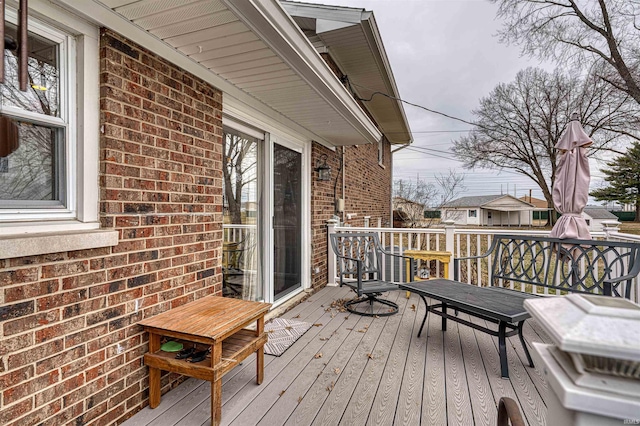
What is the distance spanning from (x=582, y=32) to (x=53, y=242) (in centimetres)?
1239

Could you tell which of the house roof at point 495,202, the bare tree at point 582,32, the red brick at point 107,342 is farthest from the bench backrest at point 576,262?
the house roof at point 495,202

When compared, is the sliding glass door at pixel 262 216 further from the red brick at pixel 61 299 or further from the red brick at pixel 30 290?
the red brick at pixel 30 290

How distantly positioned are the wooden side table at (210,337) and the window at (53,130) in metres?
0.77

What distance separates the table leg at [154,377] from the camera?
204cm

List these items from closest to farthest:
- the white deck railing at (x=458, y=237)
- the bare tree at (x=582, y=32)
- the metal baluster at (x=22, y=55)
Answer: the metal baluster at (x=22, y=55) < the white deck railing at (x=458, y=237) < the bare tree at (x=582, y=32)

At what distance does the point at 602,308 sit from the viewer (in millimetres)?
554

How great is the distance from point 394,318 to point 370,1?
813 cm

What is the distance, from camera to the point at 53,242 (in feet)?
4.97

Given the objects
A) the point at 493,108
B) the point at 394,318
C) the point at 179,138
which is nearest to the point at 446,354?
the point at 394,318

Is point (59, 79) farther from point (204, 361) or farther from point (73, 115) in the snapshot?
point (204, 361)

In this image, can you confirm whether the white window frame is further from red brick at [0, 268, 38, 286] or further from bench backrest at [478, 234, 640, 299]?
bench backrest at [478, 234, 640, 299]

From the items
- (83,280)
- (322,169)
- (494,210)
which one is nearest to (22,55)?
(83,280)

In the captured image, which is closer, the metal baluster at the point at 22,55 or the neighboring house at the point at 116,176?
the metal baluster at the point at 22,55

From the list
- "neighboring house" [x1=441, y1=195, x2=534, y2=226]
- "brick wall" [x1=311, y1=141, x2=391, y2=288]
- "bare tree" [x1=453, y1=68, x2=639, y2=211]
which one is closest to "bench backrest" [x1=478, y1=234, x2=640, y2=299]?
"brick wall" [x1=311, y1=141, x2=391, y2=288]
